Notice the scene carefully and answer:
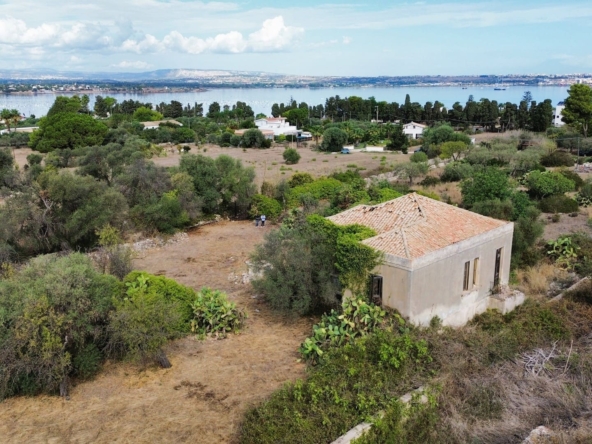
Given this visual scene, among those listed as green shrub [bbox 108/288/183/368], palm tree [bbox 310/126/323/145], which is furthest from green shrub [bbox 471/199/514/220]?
palm tree [bbox 310/126/323/145]

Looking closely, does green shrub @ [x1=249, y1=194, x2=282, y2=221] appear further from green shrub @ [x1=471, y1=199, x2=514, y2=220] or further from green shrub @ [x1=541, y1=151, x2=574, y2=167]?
green shrub @ [x1=541, y1=151, x2=574, y2=167]

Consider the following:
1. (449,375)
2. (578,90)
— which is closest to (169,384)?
(449,375)

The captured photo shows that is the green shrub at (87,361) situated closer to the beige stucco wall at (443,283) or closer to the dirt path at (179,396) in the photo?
the dirt path at (179,396)

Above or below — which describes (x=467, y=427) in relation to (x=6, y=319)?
below

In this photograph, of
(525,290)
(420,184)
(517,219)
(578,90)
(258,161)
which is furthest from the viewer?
(578,90)

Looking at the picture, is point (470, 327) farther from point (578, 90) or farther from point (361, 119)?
point (361, 119)
